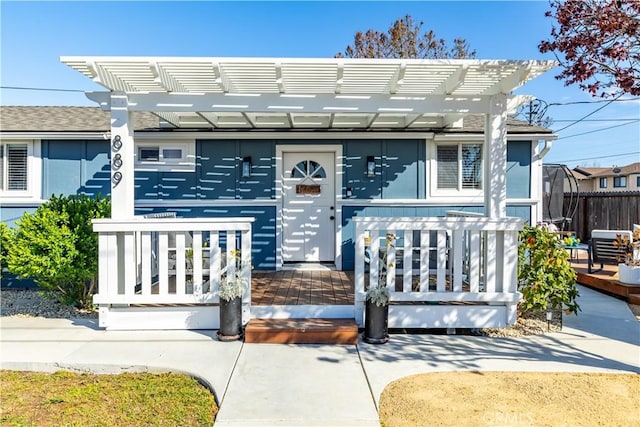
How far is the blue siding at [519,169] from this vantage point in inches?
262

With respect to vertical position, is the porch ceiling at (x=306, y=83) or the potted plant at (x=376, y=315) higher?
the porch ceiling at (x=306, y=83)

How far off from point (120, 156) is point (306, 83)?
217cm

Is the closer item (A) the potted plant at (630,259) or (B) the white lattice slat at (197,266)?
(B) the white lattice slat at (197,266)

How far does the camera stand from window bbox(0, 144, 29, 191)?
21.3 ft

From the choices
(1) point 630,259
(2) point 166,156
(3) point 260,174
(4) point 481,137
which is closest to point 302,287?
(3) point 260,174

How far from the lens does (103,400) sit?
284 centimetres

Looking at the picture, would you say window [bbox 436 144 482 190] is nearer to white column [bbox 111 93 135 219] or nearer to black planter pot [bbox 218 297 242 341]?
black planter pot [bbox 218 297 242 341]

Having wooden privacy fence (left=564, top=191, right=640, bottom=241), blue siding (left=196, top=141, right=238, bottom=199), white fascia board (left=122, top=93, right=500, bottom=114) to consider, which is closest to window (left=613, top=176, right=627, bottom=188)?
wooden privacy fence (left=564, top=191, right=640, bottom=241)

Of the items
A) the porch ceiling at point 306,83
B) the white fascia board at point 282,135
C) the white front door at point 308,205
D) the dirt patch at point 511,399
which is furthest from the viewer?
the white front door at point 308,205

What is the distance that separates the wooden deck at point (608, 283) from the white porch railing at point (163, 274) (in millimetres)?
5312

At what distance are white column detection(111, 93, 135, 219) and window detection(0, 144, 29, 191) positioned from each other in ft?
11.2

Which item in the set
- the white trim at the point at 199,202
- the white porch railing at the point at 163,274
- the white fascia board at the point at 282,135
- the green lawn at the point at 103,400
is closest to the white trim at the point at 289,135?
the white fascia board at the point at 282,135

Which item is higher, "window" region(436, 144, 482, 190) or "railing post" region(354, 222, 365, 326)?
"window" region(436, 144, 482, 190)

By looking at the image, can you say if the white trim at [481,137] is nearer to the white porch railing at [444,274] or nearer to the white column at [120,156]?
the white porch railing at [444,274]
